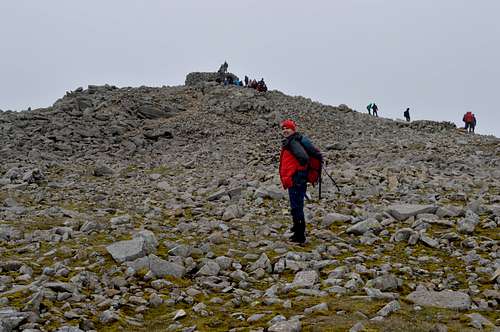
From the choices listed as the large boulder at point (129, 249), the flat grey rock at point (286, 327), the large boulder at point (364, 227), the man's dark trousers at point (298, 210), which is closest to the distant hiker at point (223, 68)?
the large boulder at point (364, 227)

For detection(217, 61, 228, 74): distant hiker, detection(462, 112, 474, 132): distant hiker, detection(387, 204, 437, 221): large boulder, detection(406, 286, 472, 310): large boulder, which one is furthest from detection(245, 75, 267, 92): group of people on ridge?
detection(406, 286, 472, 310): large boulder

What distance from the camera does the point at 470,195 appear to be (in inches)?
570

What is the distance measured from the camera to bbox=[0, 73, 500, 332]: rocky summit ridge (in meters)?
6.22

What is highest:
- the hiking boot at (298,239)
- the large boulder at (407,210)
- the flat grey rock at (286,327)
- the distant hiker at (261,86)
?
the distant hiker at (261,86)

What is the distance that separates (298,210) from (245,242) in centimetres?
138

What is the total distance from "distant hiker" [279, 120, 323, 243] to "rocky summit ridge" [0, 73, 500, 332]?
0.54m

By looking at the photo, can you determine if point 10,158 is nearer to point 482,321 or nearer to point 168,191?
point 168,191

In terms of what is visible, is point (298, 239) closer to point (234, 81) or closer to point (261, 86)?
point (261, 86)

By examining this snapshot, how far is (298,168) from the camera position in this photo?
409 inches

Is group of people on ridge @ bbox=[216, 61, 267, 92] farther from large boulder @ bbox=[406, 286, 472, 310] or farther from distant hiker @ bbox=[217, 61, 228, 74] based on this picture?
large boulder @ bbox=[406, 286, 472, 310]

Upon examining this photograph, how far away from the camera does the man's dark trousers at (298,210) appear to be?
34.1 ft

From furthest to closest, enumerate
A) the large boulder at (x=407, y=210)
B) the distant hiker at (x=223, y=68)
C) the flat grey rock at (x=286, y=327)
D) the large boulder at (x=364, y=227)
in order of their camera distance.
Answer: the distant hiker at (x=223, y=68)
the large boulder at (x=407, y=210)
the large boulder at (x=364, y=227)
the flat grey rock at (x=286, y=327)

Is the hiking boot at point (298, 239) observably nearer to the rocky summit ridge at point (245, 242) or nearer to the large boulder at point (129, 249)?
the rocky summit ridge at point (245, 242)

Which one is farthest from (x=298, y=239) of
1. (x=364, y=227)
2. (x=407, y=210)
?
(x=407, y=210)
